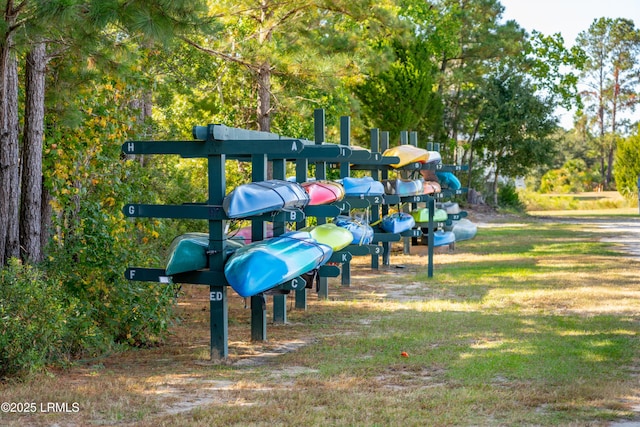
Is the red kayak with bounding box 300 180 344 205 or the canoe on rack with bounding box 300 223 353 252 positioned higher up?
the red kayak with bounding box 300 180 344 205

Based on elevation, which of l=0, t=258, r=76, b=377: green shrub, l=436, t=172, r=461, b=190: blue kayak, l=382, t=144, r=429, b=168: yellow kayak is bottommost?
l=0, t=258, r=76, b=377: green shrub

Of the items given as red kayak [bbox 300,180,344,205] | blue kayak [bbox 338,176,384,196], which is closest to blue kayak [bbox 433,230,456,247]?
blue kayak [bbox 338,176,384,196]

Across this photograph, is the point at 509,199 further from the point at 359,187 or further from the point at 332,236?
the point at 332,236

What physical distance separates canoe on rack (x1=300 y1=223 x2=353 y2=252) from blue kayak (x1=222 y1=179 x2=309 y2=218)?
1.53 metres

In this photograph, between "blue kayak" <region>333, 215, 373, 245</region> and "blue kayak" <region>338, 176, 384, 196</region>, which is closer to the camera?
"blue kayak" <region>333, 215, 373, 245</region>

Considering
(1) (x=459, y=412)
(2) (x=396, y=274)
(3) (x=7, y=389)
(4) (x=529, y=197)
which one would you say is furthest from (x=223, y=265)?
(4) (x=529, y=197)

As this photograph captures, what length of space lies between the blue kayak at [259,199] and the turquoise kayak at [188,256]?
535 mm

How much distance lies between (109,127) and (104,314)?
2021 millimetres

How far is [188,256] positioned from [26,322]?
1491 mm

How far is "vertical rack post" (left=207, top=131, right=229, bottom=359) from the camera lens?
753cm

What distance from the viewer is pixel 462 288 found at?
1246 cm

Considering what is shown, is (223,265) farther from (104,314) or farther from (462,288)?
(462,288)

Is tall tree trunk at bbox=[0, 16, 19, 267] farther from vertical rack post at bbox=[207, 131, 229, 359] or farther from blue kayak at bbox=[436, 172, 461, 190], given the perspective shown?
blue kayak at bbox=[436, 172, 461, 190]

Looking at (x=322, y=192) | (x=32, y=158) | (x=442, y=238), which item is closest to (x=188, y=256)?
(x=32, y=158)
